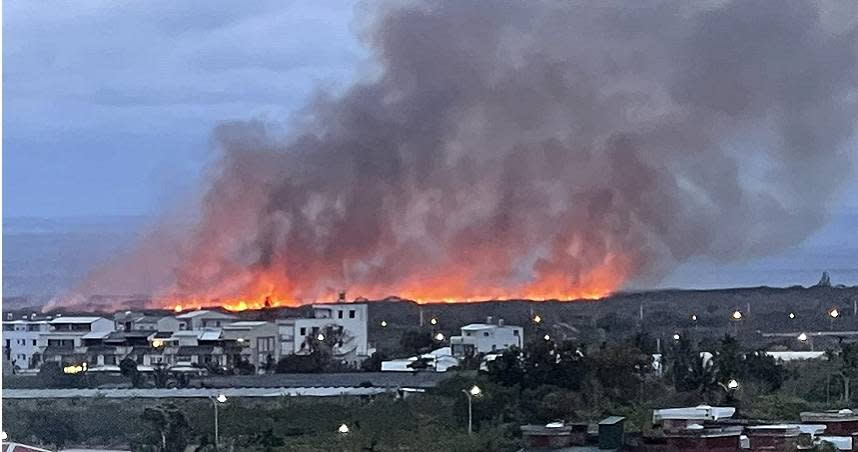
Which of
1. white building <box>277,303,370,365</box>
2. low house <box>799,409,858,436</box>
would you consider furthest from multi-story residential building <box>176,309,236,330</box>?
low house <box>799,409,858,436</box>

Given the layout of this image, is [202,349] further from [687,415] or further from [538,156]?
[687,415]

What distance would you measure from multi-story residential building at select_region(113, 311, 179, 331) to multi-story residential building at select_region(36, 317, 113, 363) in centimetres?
2

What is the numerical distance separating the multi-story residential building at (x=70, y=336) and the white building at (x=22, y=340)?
0.03 m

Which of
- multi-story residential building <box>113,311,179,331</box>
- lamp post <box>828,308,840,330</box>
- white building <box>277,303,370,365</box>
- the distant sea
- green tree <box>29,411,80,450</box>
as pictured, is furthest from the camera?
lamp post <box>828,308,840,330</box>

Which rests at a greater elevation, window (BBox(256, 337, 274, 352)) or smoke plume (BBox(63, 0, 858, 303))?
smoke plume (BBox(63, 0, 858, 303))

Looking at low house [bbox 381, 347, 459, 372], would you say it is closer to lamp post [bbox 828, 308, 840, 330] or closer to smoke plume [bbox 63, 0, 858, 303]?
smoke plume [bbox 63, 0, 858, 303]

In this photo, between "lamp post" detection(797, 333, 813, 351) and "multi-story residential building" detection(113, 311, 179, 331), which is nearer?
"multi-story residential building" detection(113, 311, 179, 331)

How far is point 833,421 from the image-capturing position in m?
2.67

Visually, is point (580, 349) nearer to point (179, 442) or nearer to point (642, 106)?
point (642, 106)

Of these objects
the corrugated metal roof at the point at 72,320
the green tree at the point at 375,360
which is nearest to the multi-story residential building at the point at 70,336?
the corrugated metal roof at the point at 72,320

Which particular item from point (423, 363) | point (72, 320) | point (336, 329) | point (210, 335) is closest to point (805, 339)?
point (423, 363)

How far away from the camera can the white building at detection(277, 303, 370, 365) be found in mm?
2592

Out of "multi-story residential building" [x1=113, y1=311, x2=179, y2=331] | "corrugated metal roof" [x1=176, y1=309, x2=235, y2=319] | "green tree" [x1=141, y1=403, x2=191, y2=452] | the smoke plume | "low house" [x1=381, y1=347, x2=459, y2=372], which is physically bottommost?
"green tree" [x1=141, y1=403, x2=191, y2=452]

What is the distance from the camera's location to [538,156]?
2574mm
